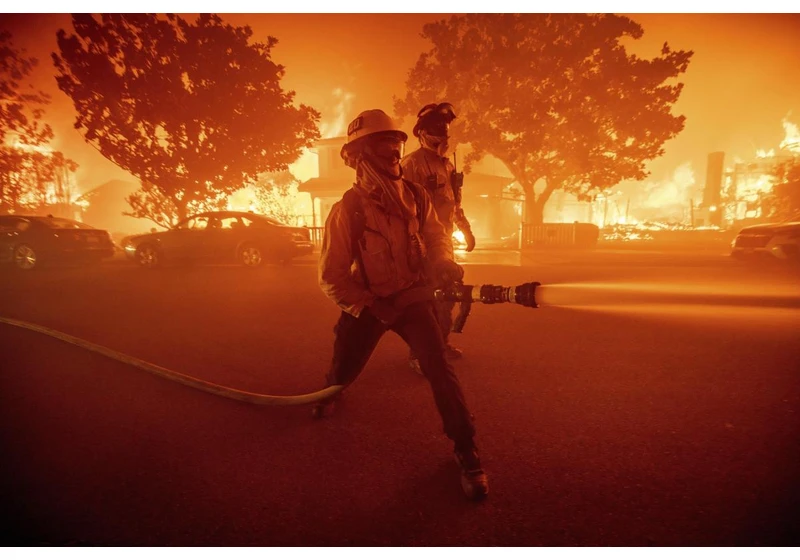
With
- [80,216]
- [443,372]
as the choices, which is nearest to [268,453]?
[443,372]

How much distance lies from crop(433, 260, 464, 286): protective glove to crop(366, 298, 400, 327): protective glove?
322 mm

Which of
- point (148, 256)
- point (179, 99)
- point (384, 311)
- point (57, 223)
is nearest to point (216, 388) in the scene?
point (384, 311)

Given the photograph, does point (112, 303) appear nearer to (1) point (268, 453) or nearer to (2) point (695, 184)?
(1) point (268, 453)

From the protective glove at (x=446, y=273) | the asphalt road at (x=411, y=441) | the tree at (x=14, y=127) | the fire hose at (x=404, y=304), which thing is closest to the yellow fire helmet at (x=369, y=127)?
the protective glove at (x=446, y=273)

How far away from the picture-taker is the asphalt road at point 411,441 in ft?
6.23

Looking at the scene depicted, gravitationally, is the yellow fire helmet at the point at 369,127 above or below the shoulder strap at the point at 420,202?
above

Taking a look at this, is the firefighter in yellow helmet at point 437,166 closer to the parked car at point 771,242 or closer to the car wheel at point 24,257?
the parked car at point 771,242

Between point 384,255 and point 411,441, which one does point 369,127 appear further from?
point 411,441

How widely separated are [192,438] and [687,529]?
286 centimetres

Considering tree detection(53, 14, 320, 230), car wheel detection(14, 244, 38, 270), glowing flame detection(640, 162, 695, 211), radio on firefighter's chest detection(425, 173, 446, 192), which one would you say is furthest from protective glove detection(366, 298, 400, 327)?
glowing flame detection(640, 162, 695, 211)

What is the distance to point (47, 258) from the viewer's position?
1213 cm

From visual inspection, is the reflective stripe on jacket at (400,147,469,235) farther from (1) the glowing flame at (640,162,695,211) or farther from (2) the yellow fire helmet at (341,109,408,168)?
(1) the glowing flame at (640,162,695,211)

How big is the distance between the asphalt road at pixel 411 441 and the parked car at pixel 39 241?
27.5 ft

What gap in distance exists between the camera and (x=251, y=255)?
12703mm
